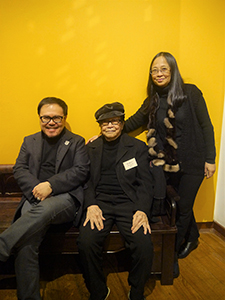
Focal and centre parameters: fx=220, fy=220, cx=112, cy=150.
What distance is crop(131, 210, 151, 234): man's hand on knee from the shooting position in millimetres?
1746

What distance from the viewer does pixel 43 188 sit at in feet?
6.05

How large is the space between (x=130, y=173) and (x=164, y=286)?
103cm

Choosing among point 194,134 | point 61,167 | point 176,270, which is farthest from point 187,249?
point 61,167

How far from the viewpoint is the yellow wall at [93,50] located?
2225 mm

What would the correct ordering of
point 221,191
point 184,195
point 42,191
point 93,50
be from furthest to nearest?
point 221,191, point 93,50, point 184,195, point 42,191

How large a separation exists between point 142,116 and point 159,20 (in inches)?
39.3

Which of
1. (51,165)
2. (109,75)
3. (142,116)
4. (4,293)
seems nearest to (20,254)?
(4,293)

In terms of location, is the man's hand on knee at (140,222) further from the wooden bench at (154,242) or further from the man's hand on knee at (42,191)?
the man's hand on knee at (42,191)

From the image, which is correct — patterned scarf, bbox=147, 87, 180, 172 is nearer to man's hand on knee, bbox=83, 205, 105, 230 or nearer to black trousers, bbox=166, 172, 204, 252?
black trousers, bbox=166, 172, 204, 252

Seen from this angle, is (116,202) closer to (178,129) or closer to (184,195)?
(184,195)

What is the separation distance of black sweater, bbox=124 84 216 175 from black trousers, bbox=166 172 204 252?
0.28ft

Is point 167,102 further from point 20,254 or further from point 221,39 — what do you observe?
point 20,254

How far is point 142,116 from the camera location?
2295mm

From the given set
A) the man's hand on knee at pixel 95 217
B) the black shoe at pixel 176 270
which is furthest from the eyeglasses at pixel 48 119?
the black shoe at pixel 176 270
